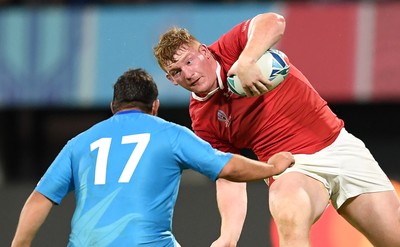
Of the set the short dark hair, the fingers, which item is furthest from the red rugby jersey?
the short dark hair

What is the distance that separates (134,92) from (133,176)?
0.46 metres

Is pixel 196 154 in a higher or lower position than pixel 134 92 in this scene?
lower

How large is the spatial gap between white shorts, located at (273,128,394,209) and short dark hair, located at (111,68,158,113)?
0.85 metres

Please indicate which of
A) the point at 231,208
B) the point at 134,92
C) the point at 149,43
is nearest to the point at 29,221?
the point at 134,92

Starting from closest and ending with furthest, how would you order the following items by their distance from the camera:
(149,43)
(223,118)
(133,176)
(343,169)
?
(133,176) → (343,169) → (223,118) → (149,43)

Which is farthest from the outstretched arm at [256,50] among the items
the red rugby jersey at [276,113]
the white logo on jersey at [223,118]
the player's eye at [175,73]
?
the white logo on jersey at [223,118]

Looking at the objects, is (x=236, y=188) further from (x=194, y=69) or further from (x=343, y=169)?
(x=194, y=69)

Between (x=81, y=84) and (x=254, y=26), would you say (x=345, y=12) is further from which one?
(x=254, y=26)

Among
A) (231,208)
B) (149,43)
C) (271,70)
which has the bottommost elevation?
(149,43)

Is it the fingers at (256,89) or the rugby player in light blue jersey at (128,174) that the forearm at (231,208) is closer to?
the rugby player in light blue jersey at (128,174)

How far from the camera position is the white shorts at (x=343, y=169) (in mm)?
Result: 4781

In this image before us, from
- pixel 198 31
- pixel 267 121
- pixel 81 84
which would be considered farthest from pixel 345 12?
pixel 267 121

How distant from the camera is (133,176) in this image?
4273 millimetres

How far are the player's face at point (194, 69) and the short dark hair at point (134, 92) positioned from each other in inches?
11.2
